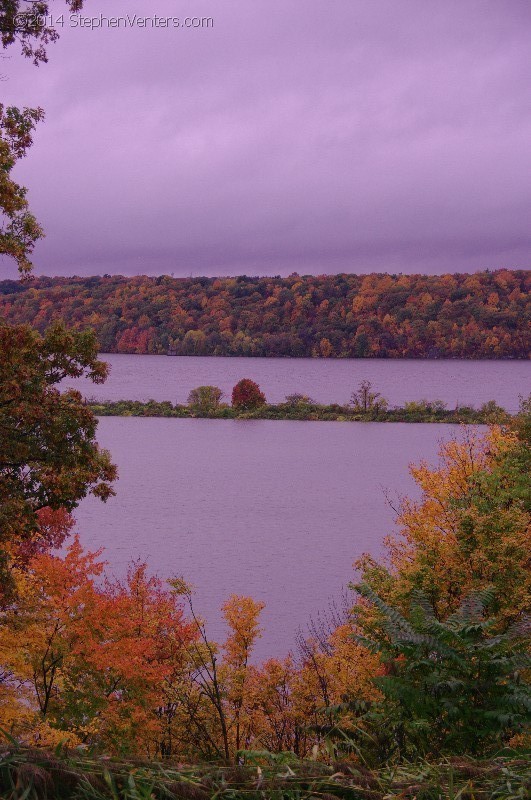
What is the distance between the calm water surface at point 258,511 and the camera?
3114cm

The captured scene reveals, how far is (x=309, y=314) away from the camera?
170 meters

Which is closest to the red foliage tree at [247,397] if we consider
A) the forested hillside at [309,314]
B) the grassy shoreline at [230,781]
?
the forested hillside at [309,314]

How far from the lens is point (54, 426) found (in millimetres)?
13203

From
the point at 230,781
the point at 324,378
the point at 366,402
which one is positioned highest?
the point at 324,378

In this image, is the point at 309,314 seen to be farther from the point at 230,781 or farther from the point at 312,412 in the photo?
the point at 230,781

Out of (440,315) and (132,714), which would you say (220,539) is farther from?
(440,315)

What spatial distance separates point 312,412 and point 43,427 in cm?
8864

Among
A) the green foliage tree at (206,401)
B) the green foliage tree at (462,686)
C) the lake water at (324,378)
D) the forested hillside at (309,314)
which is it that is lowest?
the green foliage tree at (462,686)

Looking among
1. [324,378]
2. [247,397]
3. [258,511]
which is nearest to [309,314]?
[324,378]

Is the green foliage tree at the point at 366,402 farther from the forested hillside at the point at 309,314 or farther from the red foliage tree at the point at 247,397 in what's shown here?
the forested hillside at the point at 309,314

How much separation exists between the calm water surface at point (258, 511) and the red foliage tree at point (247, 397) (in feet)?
63.6

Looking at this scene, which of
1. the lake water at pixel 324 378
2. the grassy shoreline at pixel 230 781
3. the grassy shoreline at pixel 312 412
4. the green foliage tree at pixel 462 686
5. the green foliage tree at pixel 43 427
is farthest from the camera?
the lake water at pixel 324 378

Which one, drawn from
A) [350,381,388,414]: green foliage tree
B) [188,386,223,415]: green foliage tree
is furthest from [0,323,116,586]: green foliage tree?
[350,381,388,414]: green foliage tree

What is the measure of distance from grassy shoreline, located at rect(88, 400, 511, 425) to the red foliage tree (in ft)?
3.32
